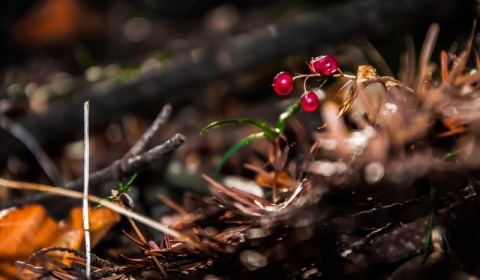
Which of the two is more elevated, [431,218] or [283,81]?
[283,81]

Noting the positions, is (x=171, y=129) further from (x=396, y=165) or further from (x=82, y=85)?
(x=396, y=165)

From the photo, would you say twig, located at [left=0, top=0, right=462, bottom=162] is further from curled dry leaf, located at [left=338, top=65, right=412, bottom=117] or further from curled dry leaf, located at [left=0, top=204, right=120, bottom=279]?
curled dry leaf, located at [left=338, top=65, right=412, bottom=117]

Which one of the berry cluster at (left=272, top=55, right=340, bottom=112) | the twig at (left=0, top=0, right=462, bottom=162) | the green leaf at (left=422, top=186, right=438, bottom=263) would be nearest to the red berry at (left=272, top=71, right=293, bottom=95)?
the berry cluster at (left=272, top=55, right=340, bottom=112)

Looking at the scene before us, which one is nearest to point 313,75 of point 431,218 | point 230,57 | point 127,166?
point 431,218

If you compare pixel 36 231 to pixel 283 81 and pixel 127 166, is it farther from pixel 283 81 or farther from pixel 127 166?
pixel 283 81

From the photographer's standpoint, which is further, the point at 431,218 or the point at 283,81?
the point at 283,81

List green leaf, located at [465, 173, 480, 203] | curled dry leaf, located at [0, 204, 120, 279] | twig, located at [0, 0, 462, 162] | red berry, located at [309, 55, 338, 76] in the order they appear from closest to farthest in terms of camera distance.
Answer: green leaf, located at [465, 173, 480, 203], red berry, located at [309, 55, 338, 76], curled dry leaf, located at [0, 204, 120, 279], twig, located at [0, 0, 462, 162]

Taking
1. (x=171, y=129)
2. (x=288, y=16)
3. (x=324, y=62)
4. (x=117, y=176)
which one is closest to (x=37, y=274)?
(x=117, y=176)

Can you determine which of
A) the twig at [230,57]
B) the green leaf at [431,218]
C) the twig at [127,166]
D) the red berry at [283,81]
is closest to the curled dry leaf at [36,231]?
the twig at [127,166]
